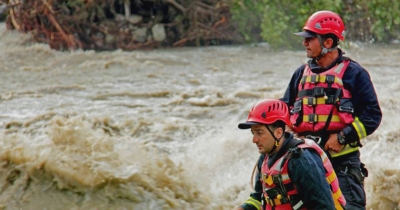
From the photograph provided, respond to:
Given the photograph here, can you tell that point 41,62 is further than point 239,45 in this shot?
No

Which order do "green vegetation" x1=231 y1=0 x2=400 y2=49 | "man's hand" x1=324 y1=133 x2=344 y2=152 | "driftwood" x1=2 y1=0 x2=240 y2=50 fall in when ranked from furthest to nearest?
"green vegetation" x1=231 y1=0 x2=400 y2=49
"driftwood" x1=2 y1=0 x2=240 y2=50
"man's hand" x1=324 y1=133 x2=344 y2=152

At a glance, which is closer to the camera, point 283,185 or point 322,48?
point 283,185

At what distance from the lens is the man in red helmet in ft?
10.8

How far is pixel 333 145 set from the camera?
13.7 ft

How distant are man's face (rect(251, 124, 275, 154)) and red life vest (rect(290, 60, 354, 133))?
838 millimetres

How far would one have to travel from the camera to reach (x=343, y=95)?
13.9ft

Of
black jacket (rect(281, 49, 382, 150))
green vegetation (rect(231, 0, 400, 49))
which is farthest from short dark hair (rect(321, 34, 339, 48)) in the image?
green vegetation (rect(231, 0, 400, 49))

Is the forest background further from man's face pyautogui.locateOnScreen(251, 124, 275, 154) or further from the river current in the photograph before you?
man's face pyautogui.locateOnScreen(251, 124, 275, 154)

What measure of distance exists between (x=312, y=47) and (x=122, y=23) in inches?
447

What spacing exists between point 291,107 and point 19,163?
2876mm

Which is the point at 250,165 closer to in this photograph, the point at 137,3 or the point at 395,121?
the point at 395,121

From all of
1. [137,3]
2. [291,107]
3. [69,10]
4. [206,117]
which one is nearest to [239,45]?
[137,3]

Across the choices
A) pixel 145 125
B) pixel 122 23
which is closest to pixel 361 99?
pixel 145 125

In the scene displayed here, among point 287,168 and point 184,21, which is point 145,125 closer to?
point 287,168
